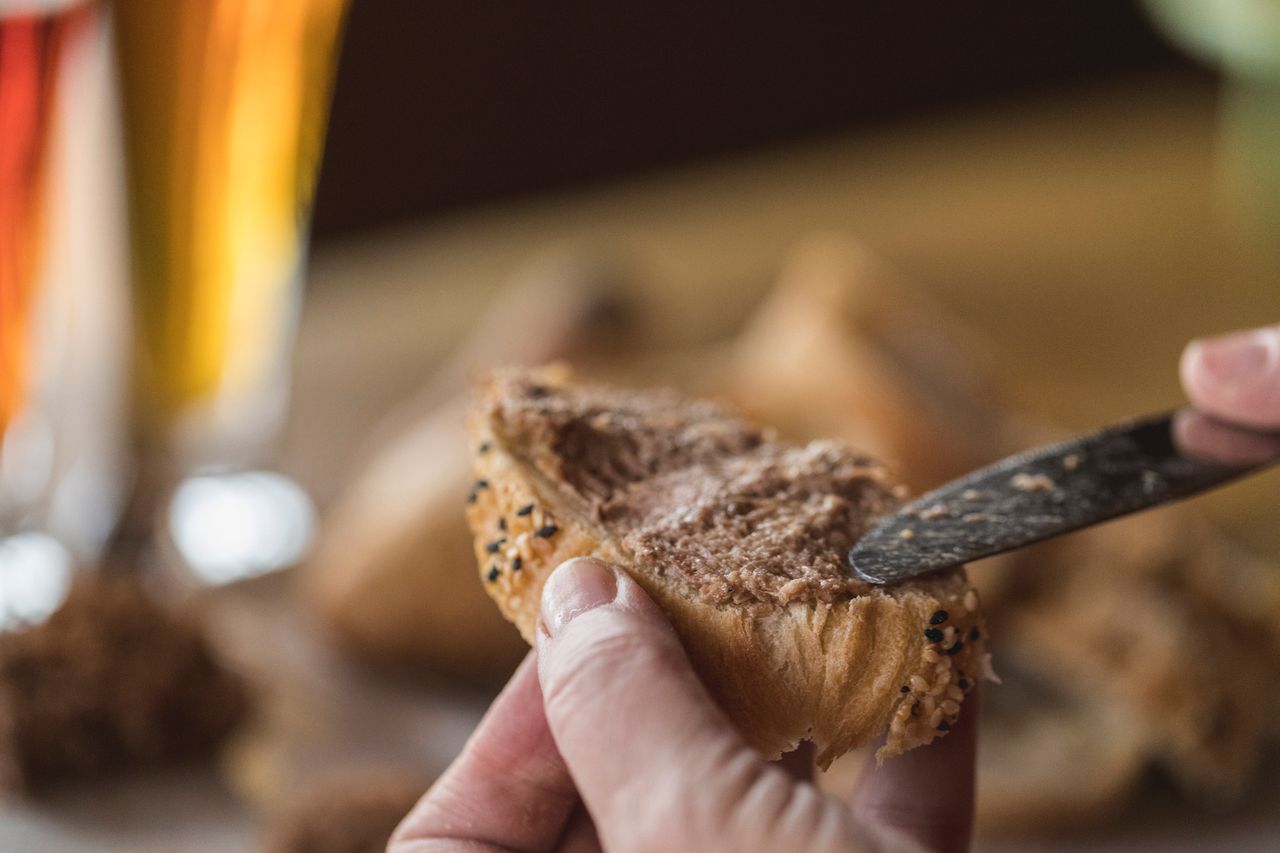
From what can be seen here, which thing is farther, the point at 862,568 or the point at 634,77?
the point at 634,77

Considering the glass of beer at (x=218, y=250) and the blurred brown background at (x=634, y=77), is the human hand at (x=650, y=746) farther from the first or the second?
the blurred brown background at (x=634, y=77)

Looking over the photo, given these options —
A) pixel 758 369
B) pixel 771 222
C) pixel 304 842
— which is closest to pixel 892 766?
pixel 304 842

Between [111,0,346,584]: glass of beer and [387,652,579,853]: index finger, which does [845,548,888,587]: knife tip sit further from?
[111,0,346,584]: glass of beer

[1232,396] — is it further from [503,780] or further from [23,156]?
[23,156]

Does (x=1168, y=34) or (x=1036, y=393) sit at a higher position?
(x=1168, y=34)

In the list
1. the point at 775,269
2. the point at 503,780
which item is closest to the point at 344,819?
the point at 503,780

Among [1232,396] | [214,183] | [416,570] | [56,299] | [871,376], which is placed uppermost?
[214,183]

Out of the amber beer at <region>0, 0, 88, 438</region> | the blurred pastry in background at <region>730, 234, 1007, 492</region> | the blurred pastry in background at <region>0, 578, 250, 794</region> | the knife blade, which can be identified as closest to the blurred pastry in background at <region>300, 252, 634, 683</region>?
the blurred pastry in background at <region>0, 578, 250, 794</region>

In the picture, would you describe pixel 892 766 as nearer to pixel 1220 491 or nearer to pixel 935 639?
pixel 935 639
